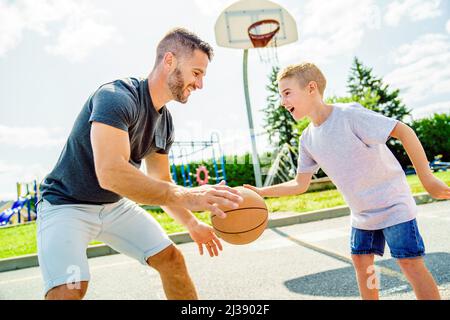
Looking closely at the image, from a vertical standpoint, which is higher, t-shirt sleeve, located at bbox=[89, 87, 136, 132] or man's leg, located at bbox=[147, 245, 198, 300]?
t-shirt sleeve, located at bbox=[89, 87, 136, 132]

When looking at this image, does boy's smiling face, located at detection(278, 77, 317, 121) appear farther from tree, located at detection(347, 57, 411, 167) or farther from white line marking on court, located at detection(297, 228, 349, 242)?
tree, located at detection(347, 57, 411, 167)

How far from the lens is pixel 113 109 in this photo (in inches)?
87.4

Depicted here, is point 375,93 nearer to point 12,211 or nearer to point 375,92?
point 375,92

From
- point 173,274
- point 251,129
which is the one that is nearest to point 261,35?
point 251,129

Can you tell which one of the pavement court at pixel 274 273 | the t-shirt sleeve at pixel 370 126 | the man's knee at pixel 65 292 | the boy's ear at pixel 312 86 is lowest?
the pavement court at pixel 274 273

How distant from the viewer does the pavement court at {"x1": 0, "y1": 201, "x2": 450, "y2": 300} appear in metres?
3.48

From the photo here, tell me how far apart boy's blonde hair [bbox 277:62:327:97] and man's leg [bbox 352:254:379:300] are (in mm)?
1264

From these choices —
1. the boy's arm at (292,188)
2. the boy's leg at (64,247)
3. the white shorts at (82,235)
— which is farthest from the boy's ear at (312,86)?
the boy's leg at (64,247)

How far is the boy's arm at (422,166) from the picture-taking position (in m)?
2.44

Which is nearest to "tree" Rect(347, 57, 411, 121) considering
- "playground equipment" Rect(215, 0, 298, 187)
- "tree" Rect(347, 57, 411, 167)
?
"tree" Rect(347, 57, 411, 167)

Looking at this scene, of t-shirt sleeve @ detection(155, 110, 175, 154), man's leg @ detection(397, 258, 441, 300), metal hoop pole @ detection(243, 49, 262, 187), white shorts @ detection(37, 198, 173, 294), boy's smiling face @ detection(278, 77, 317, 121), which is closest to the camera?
white shorts @ detection(37, 198, 173, 294)

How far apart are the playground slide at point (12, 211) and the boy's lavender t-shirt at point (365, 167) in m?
16.2

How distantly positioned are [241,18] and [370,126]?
980cm

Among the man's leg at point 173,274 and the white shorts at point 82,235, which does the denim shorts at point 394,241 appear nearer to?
the man's leg at point 173,274
